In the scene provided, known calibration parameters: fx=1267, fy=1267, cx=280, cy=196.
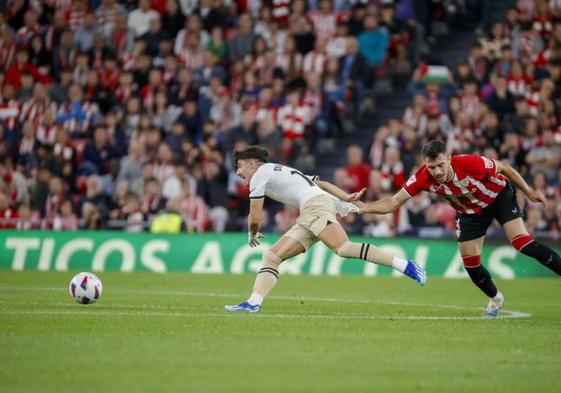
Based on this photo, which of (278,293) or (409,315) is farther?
(278,293)

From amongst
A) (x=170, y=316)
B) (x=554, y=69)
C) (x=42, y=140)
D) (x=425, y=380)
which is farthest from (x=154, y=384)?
(x=42, y=140)

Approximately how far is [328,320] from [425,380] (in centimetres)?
450

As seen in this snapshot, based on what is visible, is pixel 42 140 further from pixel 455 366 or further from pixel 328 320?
pixel 455 366

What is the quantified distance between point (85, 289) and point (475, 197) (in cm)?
474

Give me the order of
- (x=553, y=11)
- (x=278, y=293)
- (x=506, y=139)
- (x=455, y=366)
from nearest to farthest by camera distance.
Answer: (x=455, y=366) < (x=278, y=293) < (x=506, y=139) < (x=553, y=11)

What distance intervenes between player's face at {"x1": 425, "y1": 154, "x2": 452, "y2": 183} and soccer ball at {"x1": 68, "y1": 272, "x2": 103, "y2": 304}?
4.29 metres

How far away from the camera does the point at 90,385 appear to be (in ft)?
29.9

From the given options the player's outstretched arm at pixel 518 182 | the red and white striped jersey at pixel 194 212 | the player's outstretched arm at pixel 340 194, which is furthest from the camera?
the red and white striped jersey at pixel 194 212

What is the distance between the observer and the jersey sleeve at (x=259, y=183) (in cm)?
1422

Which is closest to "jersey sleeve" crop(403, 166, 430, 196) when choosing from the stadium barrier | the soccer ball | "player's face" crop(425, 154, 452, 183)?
"player's face" crop(425, 154, 452, 183)

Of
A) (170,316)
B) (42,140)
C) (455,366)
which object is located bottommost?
(42,140)

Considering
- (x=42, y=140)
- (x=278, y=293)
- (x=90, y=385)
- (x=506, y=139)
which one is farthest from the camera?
(x=42, y=140)

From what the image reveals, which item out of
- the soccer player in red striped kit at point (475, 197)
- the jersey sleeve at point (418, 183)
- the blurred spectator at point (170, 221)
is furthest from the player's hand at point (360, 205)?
the blurred spectator at point (170, 221)

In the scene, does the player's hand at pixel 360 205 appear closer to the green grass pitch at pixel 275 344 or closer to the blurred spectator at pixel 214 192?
the green grass pitch at pixel 275 344
